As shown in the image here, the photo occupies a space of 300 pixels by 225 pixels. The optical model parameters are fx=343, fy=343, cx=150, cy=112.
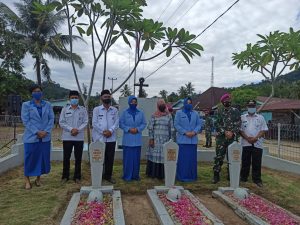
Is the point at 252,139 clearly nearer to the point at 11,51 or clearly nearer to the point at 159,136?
the point at 159,136

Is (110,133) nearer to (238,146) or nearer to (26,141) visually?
(26,141)

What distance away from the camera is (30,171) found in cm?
629

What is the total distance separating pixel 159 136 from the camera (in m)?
6.93

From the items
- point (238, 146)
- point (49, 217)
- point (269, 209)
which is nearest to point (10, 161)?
point (49, 217)

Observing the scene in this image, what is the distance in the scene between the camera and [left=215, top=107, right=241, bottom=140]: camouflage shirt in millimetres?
6895

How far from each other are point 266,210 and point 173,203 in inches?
54.5

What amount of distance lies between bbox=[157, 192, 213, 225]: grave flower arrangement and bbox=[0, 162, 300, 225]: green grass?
2.94 feet

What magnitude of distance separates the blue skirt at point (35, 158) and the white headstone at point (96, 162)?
1206 mm

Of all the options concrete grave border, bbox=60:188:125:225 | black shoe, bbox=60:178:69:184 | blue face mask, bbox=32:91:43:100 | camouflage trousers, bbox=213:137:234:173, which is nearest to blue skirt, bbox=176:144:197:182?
camouflage trousers, bbox=213:137:234:173

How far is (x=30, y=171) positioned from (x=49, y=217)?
6.26 feet

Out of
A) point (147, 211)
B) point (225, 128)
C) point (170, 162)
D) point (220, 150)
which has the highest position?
point (225, 128)

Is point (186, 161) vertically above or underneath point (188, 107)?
underneath

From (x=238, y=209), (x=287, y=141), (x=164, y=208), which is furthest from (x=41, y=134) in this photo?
(x=287, y=141)

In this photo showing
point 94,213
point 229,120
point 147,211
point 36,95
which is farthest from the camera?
point 229,120
